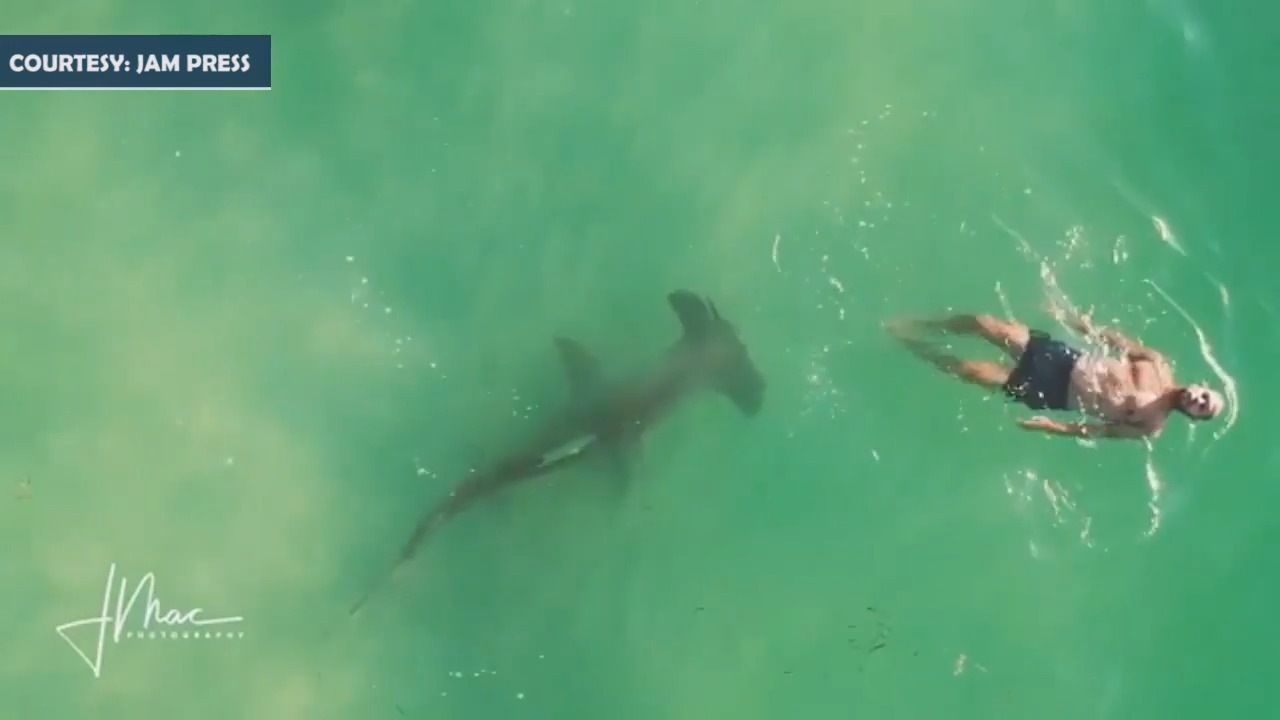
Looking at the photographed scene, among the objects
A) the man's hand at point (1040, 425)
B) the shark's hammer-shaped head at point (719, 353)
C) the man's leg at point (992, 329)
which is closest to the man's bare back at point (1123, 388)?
the man's hand at point (1040, 425)

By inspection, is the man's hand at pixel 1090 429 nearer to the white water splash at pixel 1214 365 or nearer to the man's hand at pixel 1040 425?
the man's hand at pixel 1040 425

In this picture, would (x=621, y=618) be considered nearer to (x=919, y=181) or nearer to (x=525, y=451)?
(x=525, y=451)

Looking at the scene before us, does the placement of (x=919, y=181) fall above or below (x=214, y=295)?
above

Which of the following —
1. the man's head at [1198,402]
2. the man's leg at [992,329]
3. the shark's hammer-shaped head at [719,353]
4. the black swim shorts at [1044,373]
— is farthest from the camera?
the shark's hammer-shaped head at [719,353]

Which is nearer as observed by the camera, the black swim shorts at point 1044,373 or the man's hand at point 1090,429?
the man's hand at point 1090,429

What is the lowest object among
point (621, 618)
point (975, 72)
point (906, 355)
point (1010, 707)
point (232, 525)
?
point (1010, 707)

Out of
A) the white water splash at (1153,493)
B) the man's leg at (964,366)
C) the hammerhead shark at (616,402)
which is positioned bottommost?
the white water splash at (1153,493)

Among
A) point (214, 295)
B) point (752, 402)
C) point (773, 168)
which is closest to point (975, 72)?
point (773, 168)

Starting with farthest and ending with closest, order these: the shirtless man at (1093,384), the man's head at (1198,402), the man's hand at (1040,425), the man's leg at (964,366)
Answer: the man's leg at (964,366) < the man's hand at (1040,425) < the shirtless man at (1093,384) < the man's head at (1198,402)

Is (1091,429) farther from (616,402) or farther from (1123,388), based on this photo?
(616,402)
